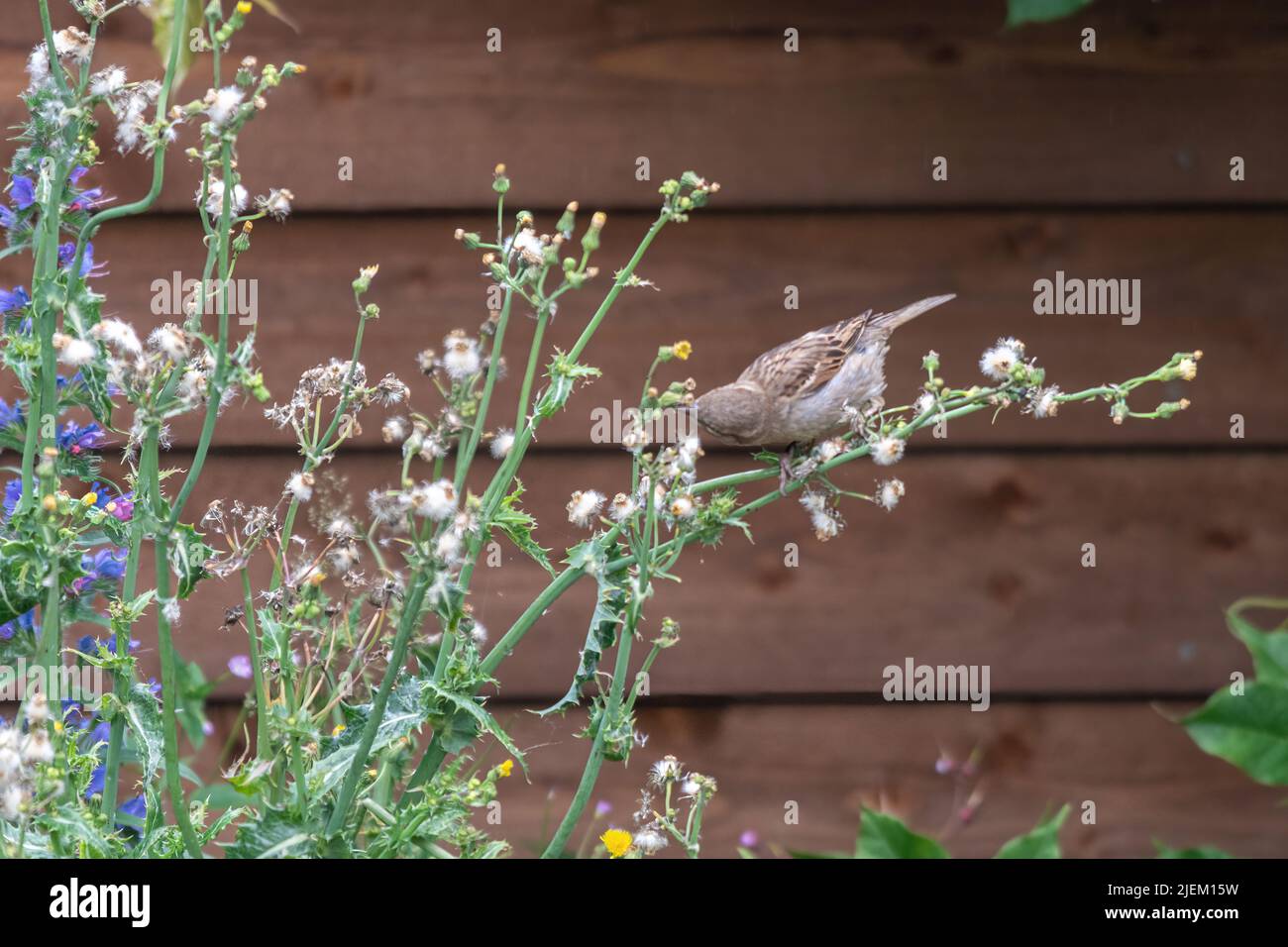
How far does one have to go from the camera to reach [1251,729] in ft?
4.59

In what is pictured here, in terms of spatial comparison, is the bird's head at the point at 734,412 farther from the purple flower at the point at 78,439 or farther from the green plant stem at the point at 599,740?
the purple flower at the point at 78,439

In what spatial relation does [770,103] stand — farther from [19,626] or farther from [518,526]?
[19,626]

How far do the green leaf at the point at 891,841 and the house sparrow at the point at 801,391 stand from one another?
0.37m

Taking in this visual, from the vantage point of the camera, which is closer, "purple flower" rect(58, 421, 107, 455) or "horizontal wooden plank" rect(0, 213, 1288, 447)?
"purple flower" rect(58, 421, 107, 455)

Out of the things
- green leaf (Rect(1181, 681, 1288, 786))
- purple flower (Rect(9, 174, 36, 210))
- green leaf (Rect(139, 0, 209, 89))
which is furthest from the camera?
green leaf (Rect(139, 0, 209, 89))

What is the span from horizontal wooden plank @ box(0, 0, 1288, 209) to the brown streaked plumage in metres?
0.56

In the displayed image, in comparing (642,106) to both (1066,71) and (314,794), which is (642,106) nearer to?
(1066,71)

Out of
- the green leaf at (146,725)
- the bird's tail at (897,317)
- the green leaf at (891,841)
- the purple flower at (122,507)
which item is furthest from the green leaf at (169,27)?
the green leaf at (891,841)

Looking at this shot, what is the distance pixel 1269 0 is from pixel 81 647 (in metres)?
2.11

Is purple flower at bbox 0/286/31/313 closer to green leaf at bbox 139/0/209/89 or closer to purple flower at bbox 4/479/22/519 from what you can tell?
purple flower at bbox 4/479/22/519

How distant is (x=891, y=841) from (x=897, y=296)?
1.13 meters

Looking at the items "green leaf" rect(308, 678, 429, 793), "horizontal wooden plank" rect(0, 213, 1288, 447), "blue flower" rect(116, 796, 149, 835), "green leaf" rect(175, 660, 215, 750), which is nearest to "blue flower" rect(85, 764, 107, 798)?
"blue flower" rect(116, 796, 149, 835)

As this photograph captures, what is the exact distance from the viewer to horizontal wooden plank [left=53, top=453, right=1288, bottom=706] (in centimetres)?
217

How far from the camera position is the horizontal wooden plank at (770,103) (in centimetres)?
210
